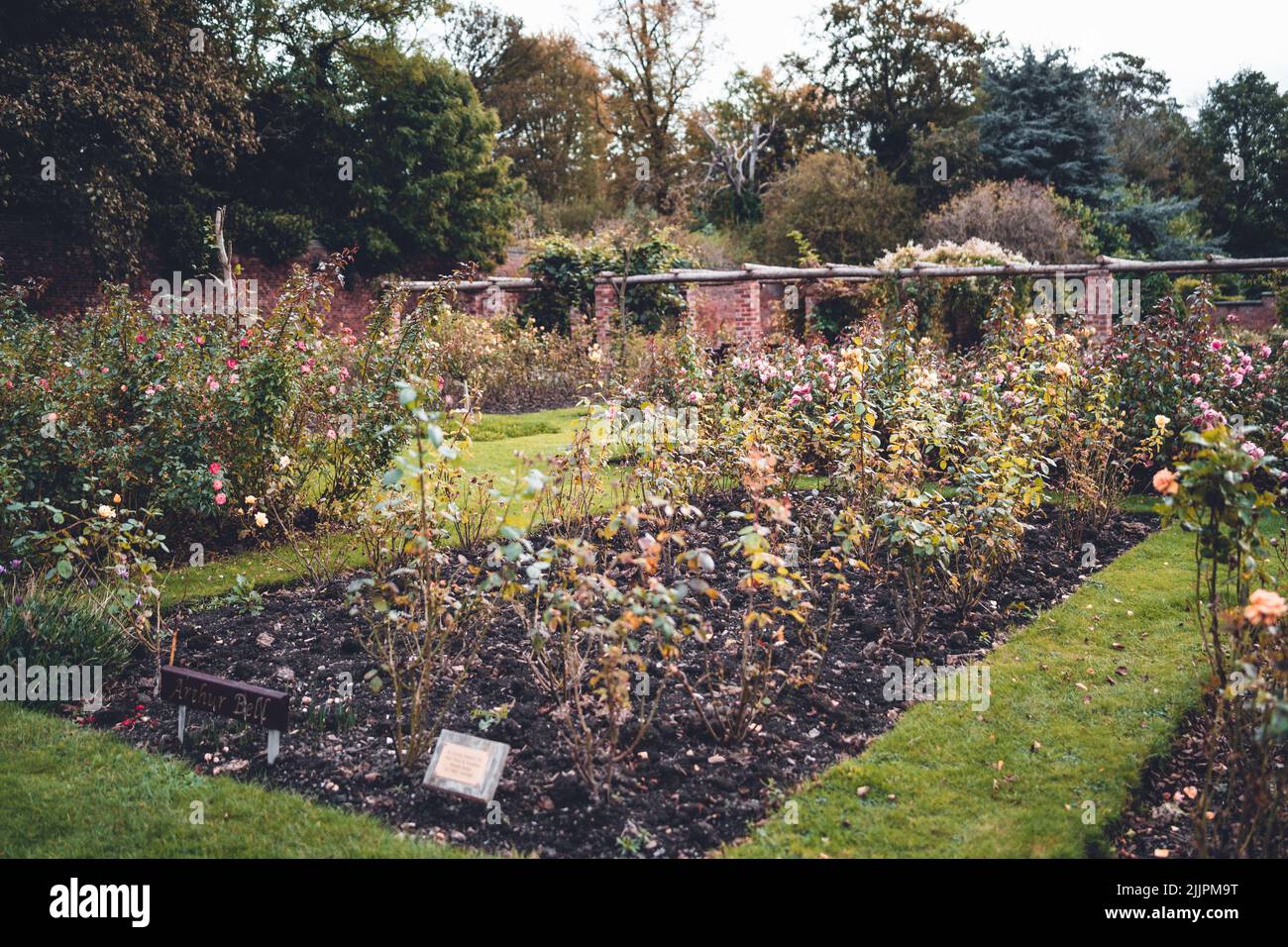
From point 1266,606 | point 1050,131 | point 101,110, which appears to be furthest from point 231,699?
point 1050,131

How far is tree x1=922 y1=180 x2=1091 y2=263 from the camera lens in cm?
1977

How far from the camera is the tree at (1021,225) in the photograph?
19.8 m

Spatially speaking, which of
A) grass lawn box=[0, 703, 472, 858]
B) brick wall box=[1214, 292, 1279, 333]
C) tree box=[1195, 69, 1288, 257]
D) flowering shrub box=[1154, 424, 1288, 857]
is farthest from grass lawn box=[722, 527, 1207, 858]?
tree box=[1195, 69, 1288, 257]

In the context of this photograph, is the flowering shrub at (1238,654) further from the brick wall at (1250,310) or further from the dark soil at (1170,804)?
the brick wall at (1250,310)

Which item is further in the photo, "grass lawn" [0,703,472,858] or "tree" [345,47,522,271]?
"tree" [345,47,522,271]

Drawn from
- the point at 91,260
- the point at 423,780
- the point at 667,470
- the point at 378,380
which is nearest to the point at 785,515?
the point at 423,780

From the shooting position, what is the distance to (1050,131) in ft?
77.8

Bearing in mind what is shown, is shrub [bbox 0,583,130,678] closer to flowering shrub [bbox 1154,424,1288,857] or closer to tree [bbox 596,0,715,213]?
flowering shrub [bbox 1154,424,1288,857]

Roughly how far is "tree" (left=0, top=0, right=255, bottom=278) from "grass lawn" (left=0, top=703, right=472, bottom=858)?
14681mm

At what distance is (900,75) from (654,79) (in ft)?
24.4

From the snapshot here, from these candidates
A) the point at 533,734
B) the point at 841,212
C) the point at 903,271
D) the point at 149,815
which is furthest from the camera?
the point at 841,212

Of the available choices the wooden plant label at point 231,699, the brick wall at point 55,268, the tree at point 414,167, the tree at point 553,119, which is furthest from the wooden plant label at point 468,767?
the tree at point 553,119

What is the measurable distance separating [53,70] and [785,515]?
53.9 ft

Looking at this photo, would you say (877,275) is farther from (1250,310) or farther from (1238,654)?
(1250,310)
